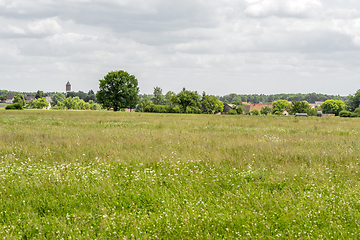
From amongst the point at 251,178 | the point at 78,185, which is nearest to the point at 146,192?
the point at 78,185

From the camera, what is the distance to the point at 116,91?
70500 mm

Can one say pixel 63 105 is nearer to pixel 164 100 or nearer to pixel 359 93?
pixel 164 100

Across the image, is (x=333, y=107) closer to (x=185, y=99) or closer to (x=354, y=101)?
(x=354, y=101)

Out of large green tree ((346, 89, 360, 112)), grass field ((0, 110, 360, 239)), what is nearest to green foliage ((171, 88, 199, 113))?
large green tree ((346, 89, 360, 112))

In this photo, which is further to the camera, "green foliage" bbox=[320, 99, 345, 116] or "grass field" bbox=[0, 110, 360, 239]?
"green foliage" bbox=[320, 99, 345, 116]

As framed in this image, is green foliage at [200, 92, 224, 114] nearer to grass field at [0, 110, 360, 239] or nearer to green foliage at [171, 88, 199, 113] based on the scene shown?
green foliage at [171, 88, 199, 113]

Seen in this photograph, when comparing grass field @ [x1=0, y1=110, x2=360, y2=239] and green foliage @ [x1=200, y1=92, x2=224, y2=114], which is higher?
green foliage @ [x1=200, y1=92, x2=224, y2=114]

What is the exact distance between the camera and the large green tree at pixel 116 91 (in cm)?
6975

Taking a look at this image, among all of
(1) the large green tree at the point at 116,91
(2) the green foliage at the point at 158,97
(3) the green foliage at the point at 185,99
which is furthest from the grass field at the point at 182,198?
(2) the green foliage at the point at 158,97

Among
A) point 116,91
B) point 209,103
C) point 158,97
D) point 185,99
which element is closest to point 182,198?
point 116,91

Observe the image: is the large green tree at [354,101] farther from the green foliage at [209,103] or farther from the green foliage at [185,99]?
the green foliage at [185,99]

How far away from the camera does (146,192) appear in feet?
21.4

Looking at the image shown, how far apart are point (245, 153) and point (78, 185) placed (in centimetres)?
689

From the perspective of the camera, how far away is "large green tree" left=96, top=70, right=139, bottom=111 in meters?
69.8
